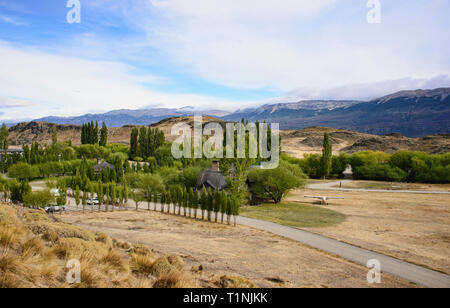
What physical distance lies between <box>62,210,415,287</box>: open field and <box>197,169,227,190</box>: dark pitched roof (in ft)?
35.1

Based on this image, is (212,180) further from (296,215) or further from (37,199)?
(37,199)

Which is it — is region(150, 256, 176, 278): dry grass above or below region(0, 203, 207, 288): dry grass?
below

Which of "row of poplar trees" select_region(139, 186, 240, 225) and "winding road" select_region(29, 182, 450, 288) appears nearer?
"winding road" select_region(29, 182, 450, 288)

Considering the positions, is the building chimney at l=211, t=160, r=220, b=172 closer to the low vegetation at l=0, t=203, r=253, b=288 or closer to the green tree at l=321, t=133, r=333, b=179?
the low vegetation at l=0, t=203, r=253, b=288

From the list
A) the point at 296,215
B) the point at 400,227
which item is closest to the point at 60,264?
the point at 296,215

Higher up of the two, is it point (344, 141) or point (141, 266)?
point (344, 141)

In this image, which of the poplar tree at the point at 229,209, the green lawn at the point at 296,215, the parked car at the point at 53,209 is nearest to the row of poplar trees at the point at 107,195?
the parked car at the point at 53,209

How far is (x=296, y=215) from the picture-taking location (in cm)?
3681

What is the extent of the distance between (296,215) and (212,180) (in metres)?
14.0

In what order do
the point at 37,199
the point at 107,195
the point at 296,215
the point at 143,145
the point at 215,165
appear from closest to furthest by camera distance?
the point at 296,215
the point at 37,199
the point at 107,195
the point at 215,165
the point at 143,145

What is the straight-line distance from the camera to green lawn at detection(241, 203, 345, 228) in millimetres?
31969

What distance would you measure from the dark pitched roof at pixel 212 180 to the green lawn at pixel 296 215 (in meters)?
4.90

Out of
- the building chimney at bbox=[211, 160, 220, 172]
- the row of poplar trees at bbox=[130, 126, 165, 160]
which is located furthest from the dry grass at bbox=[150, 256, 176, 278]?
the row of poplar trees at bbox=[130, 126, 165, 160]

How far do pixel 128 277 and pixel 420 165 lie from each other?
84.9 meters
